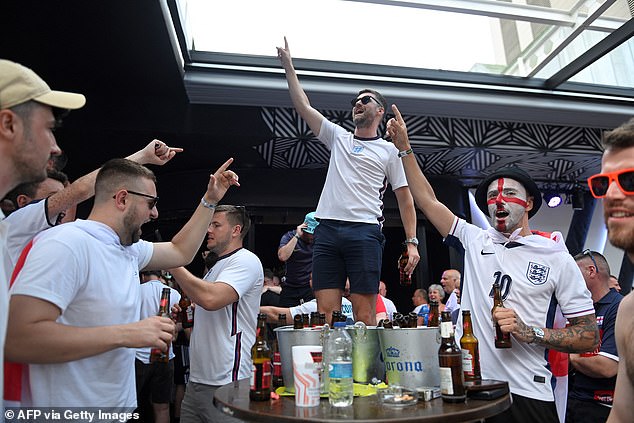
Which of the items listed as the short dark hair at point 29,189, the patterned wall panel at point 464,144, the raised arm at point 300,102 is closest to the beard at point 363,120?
the raised arm at point 300,102

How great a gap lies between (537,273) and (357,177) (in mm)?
1182

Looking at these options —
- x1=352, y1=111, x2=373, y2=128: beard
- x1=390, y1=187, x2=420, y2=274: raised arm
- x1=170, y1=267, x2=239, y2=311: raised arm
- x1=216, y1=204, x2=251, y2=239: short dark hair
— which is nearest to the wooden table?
x1=170, y1=267, x2=239, y2=311: raised arm

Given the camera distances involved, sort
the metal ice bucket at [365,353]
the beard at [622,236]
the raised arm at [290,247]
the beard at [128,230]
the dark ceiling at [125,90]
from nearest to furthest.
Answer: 1. the beard at [622,236]
2. the metal ice bucket at [365,353]
3. the beard at [128,230]
4. the dark ceiling at [125,90]
5. the raised arm at [290,247]

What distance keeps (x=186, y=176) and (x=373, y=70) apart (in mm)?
3507

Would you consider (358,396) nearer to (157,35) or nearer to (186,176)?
(157,35)

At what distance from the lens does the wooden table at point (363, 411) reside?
4.33 ft

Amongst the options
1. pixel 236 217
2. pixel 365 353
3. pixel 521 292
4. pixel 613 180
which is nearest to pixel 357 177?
pixel 236 217

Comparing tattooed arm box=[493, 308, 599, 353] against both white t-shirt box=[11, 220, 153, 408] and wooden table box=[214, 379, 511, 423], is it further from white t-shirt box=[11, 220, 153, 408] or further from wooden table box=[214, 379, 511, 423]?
white t-shirt box=[11, 220, 153, 408]

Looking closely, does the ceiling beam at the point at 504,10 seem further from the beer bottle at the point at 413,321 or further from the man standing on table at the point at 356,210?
the beer bottle at the point at 413,321

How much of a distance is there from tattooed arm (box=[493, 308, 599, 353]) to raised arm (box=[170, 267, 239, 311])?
1455 millimetres

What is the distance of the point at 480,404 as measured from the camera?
149 cm

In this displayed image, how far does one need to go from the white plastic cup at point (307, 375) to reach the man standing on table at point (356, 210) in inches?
44.3

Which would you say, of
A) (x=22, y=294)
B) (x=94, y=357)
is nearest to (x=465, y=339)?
(x=94, y=357)

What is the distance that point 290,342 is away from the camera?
5.63ft
